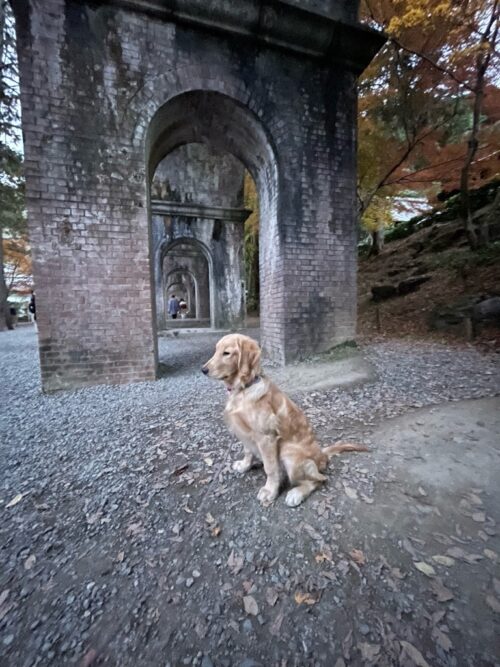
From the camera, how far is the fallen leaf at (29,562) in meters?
1.56

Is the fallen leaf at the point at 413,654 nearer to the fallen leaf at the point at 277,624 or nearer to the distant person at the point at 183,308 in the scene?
the fallen leaf at the point at 277,624

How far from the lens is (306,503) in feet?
6.33

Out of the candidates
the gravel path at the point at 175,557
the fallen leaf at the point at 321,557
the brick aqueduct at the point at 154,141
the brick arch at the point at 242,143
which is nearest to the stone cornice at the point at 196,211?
the brick arch at the point at 242,143

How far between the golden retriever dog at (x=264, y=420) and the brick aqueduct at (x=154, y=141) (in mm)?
3419

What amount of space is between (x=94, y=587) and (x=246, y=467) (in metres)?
1.19

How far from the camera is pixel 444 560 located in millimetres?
1505

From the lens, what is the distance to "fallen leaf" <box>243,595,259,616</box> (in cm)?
131

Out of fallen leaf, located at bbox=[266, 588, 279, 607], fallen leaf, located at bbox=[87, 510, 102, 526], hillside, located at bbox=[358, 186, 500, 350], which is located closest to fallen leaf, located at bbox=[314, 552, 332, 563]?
fallen leaf, located at bbox=[266, 588, 279, 607]

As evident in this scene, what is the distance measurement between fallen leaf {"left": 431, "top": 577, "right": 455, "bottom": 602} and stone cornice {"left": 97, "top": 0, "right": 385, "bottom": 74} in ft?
24.8

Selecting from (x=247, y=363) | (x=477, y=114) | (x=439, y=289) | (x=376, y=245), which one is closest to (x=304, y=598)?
(x=247, y=363)

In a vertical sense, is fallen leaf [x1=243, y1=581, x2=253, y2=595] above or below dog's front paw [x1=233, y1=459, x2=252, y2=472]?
below

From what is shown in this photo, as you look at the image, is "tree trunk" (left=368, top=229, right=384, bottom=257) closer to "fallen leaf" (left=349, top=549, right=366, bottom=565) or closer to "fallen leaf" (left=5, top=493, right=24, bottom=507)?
"fallen leaf" (left=349, top=549, right=366, bottom=565)

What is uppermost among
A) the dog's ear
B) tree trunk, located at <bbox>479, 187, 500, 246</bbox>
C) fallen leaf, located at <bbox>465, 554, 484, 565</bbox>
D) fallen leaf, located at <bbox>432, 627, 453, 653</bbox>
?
tree trunk, located at <bbox>479, 187, 500, 246</bbox>

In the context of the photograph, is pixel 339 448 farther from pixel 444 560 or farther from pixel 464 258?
pixel 464 258
